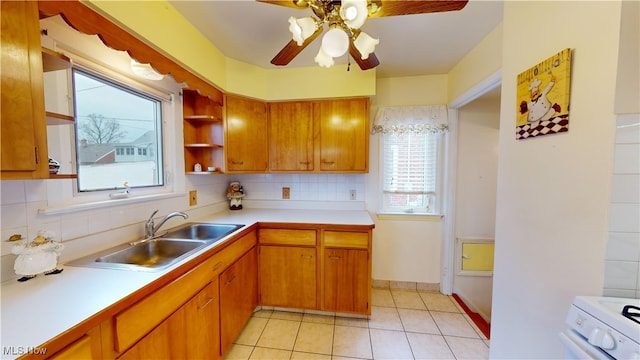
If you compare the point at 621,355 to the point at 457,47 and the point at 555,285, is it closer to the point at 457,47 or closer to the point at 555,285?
the point at 555,285

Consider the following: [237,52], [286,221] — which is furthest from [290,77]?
[286,221]

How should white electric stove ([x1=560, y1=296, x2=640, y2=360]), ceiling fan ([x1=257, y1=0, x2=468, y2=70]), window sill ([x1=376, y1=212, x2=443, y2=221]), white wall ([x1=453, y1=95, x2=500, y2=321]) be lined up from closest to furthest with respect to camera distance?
white electric stove ([x1=560, y1=296, x2=640, y2=360])
ceiling fan ([x1=257, y1=0, x2=468, y2=70])
white wall ([x1=453, y1=95, x2=500, y2=321])
window sill ([x1=376, y1=212, x2=443, y2=221])

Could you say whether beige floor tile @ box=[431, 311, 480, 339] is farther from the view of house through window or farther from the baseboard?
A: the view of house through window

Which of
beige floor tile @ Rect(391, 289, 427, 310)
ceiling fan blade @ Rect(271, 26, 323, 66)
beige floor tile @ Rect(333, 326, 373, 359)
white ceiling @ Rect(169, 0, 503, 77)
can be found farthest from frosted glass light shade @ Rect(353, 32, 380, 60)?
beige floor tile @ Rect(391, 289, 427, 310)

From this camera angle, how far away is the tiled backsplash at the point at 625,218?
73 centimetres

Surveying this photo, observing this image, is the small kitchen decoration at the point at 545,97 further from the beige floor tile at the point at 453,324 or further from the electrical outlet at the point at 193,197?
the electrical outlet at the point at 193,197

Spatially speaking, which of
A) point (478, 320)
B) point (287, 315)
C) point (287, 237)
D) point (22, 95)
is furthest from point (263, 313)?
point (22, 95)

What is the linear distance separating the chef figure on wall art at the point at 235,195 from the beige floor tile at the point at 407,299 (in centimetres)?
197

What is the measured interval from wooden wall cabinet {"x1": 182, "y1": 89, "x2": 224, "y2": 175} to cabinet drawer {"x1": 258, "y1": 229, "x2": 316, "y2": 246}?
2.45ft

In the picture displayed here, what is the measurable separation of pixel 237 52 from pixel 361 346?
261 centimetres

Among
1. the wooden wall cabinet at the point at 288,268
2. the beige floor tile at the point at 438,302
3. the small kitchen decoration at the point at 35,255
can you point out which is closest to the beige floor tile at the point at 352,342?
the wooden wall cabinet at the point at 288,268

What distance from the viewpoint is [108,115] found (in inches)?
55.0

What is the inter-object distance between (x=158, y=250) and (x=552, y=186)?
7.14ft

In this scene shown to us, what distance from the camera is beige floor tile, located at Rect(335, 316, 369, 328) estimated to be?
1911 millimetres
